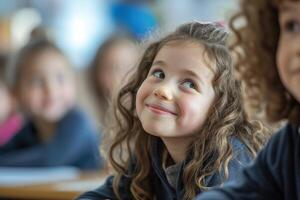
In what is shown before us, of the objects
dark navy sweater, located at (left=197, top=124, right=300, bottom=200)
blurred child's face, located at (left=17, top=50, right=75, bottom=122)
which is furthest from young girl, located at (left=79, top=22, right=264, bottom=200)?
blurred child's face, located at (left=17, top=50, right=75, bottom=122)

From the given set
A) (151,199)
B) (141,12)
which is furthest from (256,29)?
(141,12)

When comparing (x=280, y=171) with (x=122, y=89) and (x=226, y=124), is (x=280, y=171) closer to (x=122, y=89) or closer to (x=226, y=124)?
(x=226, y=124)

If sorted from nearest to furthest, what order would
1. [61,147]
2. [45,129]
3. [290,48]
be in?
[290,48] → [61,147] → [45,129]

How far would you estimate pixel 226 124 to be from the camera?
1040 mm

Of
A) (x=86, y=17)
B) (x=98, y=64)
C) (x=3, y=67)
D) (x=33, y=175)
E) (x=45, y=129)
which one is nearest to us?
(x=33, y=175)

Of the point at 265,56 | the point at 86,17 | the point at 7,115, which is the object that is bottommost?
the point at 86,17

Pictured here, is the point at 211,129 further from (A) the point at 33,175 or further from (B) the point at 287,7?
(A) the point at 33,175

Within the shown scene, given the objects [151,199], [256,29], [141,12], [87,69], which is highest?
[256,29]

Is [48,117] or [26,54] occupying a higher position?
[26,54]

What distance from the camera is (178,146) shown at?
1064 mm

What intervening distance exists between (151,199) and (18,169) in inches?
45.7

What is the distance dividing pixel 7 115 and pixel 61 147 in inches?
20.3

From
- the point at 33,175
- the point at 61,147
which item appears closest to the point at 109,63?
the point at 61,147

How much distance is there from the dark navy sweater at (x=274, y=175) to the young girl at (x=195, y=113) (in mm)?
133
